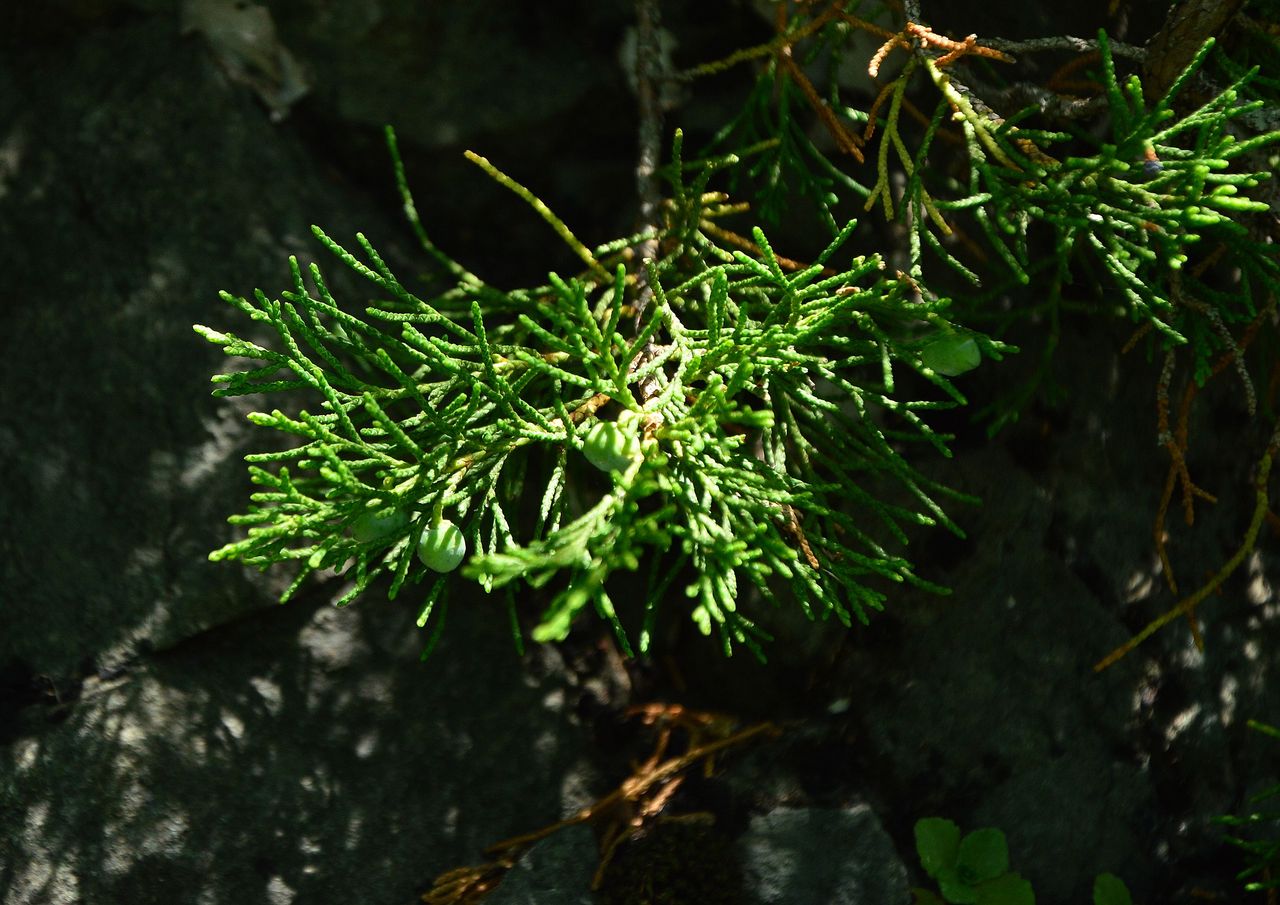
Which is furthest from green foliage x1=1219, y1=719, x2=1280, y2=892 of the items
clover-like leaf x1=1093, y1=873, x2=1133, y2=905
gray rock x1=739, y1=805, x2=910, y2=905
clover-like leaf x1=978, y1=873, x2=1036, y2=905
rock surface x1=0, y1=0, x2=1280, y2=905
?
gray rock x1=739, y1=805, x2=910, y2=905

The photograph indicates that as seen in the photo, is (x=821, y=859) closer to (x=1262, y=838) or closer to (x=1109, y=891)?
(x=1109, y=891)

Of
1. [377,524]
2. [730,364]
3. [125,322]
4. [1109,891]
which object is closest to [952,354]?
[730,364]

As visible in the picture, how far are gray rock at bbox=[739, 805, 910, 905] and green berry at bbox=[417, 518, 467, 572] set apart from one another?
4.17 feet

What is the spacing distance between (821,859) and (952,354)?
1.35 m

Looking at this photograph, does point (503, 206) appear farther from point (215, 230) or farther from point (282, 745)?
point (282, 745)

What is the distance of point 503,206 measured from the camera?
3.08 metres

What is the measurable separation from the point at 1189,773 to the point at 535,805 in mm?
1851

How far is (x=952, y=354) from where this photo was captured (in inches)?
82.0

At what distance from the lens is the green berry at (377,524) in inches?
72.2

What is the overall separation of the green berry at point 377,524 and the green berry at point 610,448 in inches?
16.4

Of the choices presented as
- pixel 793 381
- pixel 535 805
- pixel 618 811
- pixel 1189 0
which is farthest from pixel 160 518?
pixel 1189 0

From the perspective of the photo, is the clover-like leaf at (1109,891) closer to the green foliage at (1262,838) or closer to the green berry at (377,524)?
the green foliage at (1262,838)

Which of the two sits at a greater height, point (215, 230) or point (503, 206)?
point (503, 206)

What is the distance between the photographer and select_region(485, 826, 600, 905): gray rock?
2.49 m
